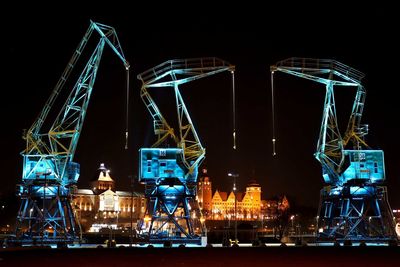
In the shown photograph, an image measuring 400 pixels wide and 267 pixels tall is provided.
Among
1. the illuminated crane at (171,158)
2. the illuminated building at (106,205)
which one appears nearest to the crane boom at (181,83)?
the illuminated crane at (171,158)

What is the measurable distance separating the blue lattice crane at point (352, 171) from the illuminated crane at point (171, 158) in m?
17.7

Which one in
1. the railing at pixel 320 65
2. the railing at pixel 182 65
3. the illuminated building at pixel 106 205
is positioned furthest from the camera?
the illuminated building at pixel 106 205

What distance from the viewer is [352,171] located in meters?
79.6

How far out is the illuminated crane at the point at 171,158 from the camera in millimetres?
71938

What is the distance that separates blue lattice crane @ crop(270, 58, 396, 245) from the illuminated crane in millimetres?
17734

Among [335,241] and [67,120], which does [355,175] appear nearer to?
[335,241]

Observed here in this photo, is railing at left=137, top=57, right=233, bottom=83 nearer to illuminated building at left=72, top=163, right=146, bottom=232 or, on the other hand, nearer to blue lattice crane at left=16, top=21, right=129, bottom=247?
blue lattice crane at left=16, top=21, right=129, bottom=247

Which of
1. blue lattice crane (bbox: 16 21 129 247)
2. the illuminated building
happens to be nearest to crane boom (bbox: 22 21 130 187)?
blue lattice crane (bbox: 16 21 129 247)

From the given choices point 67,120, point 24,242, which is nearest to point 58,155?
point 67,120

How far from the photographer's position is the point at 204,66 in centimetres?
7144

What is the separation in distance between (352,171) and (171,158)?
26876 millimetres

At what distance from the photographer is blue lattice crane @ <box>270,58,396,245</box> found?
258 feet

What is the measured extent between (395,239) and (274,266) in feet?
173

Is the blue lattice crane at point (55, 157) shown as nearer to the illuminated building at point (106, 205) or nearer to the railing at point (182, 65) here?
the railing at point (182, 65)
